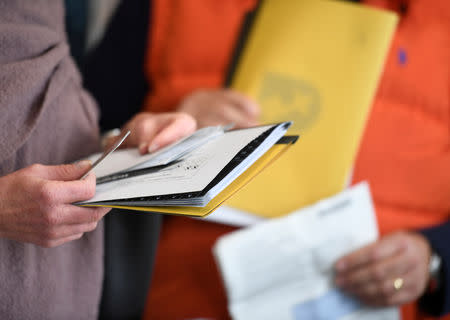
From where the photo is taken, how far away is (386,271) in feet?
2.31

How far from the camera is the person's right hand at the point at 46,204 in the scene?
0.36m

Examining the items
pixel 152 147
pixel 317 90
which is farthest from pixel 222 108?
pixel 152 147

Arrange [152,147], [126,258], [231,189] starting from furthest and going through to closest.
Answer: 1. [126,258]
2. [152,147]
3. [231,189]

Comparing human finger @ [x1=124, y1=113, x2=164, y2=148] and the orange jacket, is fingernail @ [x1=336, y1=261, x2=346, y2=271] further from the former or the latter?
human finger @ [x1=124, y1=113, x2=164, y2=148]

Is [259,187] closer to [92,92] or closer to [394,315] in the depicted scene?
[394,315]

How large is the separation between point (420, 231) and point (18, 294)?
2.38 ft

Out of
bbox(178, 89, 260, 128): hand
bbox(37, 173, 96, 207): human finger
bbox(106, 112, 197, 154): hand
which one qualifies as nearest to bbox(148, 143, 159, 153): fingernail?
bbox(106, 112, 197, 154): hand

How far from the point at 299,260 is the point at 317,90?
1.13 ft

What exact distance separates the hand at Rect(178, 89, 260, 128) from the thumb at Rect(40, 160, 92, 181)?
0.38m

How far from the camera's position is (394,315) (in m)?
0.74

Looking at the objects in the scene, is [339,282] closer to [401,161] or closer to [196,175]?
[401,161]

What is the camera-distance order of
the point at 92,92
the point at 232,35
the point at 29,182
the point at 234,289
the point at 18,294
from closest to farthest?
the point at 29,182 → the point at 18,294 → the point at 234,289 → the point at 232,35 → the point at 92,92

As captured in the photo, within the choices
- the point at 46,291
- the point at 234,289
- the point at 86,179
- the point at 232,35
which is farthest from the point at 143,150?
the point at 232,35

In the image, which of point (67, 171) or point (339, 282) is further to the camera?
point (339, 282)
